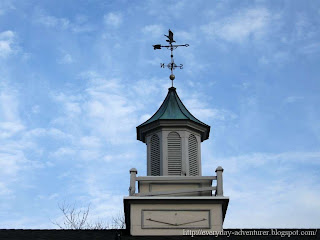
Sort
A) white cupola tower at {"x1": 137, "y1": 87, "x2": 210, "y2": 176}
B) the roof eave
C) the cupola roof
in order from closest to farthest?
white cupola tower at {"x1": 137, "y1": 87, "x2": 210, "y2": 176}, the roof eave, the cupola roof

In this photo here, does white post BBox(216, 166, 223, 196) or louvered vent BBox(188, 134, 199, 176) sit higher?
louvered vent BBox(188, 134, 199, 176)

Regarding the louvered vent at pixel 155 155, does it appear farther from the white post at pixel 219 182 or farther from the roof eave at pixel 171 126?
the white post at pixel 219 182

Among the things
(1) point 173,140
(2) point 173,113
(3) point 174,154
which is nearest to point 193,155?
(3) point 174,154

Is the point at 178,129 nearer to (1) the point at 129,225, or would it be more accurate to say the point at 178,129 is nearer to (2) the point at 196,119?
(2) the point at 196,119

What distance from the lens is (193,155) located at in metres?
27.6

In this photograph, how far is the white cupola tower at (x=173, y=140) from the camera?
27.0 meters

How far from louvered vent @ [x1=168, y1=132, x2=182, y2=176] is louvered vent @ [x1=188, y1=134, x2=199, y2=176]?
0.51m

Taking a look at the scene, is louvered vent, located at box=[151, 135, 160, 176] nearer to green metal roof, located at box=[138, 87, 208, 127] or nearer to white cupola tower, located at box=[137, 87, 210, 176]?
white cupola tower, located at box=[137, 87, 210, 176]

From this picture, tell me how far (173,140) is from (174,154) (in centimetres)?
69

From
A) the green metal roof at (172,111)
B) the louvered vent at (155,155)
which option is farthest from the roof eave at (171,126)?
the louvered vent at (155,155)

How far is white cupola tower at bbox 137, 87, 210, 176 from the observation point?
2697cm

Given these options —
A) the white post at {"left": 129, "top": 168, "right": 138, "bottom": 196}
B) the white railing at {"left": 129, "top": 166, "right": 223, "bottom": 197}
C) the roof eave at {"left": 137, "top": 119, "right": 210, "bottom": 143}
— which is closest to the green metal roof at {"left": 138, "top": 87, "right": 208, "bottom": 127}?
the roof eave at {"left": 137, "top": 119, "right": 210, "bottom": 143}

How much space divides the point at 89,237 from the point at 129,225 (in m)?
2.29

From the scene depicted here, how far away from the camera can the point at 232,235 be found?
79.4ft
